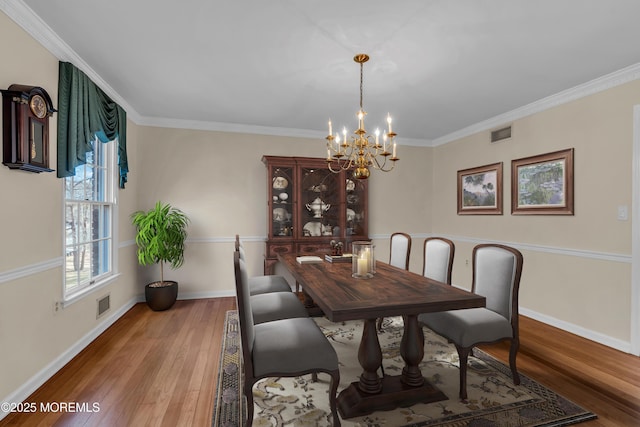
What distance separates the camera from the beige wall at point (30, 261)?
185 cm

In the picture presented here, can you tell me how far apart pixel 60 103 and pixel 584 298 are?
498 cm

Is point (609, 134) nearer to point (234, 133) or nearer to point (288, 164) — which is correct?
point (288, 164)

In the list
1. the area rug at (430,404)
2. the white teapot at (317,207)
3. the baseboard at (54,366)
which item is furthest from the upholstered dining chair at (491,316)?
the baseboard at (54,366)

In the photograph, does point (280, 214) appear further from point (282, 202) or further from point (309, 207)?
point (309, 207)

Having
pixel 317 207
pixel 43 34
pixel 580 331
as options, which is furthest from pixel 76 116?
pixel 580 331

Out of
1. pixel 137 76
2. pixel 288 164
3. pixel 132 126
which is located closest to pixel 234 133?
pixel 288 164

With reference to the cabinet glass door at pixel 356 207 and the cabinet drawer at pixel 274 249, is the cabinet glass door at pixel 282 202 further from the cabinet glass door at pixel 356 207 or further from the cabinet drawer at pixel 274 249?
the cabinet glass door at pixel 356 207

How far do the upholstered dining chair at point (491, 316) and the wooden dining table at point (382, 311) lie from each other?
0.21 meters

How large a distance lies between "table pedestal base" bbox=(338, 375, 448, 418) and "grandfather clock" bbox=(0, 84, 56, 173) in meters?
2.48

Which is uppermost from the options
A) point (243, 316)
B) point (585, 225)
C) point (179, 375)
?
point (585, 225)

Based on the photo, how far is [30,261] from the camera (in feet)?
6.79

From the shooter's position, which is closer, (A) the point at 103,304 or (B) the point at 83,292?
(B) the point at 83,292

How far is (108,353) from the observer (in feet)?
8.54

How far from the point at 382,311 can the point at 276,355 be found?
24.1 inches
